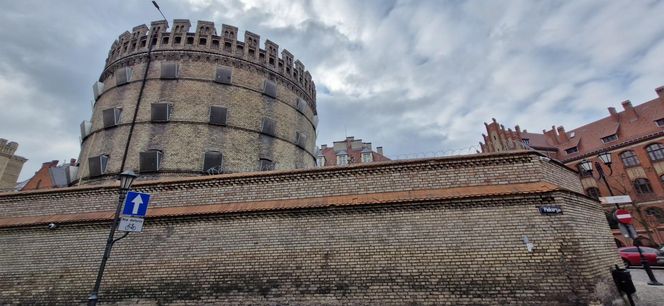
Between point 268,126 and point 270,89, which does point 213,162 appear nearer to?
point 268,126

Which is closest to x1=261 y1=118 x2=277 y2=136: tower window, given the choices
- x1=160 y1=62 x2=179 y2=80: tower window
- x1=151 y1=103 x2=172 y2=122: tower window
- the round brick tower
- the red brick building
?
the round brick tower

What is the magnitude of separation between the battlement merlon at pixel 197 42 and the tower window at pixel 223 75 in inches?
45.5

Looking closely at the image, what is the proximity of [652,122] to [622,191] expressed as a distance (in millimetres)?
8249

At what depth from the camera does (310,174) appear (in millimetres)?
10750

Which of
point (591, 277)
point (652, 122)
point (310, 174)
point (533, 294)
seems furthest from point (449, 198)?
point (652, 122)

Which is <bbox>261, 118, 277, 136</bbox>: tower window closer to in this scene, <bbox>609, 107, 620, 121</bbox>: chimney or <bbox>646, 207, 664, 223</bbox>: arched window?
<bbox>646, 207, 664, 223</bbox>: arched window

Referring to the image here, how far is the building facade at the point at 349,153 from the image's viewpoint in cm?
4075

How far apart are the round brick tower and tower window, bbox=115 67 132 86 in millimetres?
56

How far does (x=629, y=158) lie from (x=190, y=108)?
149 feet

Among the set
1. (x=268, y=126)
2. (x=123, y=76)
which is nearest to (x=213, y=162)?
(x=268, y=126)

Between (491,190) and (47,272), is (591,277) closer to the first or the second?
(491,190)

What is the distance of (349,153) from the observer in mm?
44344

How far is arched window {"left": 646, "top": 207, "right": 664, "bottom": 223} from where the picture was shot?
29766mm

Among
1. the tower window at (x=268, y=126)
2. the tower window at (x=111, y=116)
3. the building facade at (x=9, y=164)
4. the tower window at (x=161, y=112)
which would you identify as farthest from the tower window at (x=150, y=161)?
the building facade at (x=9, y=164)
